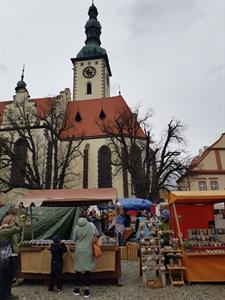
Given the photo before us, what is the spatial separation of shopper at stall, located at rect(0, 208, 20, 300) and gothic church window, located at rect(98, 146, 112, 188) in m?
23.8

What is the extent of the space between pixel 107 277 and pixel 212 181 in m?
27.8

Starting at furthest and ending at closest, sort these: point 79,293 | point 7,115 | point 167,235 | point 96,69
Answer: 1. point 96,69
2. point 7,115
3. point 167,235
4. point 79,293

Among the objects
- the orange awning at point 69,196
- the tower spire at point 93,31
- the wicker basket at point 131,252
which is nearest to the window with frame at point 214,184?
the wicker basket at point 131,252

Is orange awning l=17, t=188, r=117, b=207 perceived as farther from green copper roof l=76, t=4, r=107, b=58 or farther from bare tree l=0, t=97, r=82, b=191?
green copper roof l=76, t=4, r=107, b=58

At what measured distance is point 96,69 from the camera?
41406mm

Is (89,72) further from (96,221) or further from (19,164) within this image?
(96,221)

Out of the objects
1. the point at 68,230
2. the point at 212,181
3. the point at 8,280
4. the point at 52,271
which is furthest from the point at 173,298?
the point at 212,181

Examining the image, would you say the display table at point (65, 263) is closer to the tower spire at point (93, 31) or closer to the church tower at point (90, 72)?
the church tower at point (90, 72)

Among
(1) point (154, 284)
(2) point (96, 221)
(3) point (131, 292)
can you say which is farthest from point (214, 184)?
(3) point (131, 292)

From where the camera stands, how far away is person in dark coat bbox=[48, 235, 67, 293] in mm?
6723

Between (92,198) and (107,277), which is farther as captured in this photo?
(92,198)

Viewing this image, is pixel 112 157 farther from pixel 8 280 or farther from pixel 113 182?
pixel 8 280

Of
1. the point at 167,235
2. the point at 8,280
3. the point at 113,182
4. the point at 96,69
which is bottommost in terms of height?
the point at 8,280

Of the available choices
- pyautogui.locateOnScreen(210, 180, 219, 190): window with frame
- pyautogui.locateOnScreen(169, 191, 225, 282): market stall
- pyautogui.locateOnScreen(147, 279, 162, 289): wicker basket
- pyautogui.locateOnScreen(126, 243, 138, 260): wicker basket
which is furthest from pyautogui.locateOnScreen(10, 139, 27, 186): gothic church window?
pyautogui.locateOnScreen(147, 279, 162, 289): wicker basket
